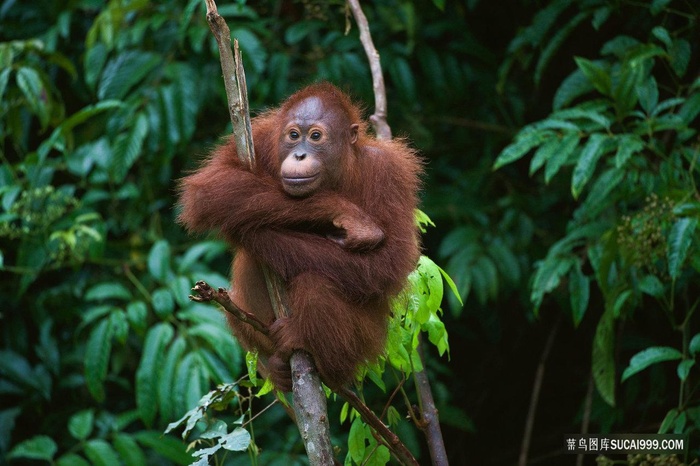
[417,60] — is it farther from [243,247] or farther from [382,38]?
[243,247]

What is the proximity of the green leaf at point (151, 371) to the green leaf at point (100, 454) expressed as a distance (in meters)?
0.27

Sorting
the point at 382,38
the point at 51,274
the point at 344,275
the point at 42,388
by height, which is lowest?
the point at 42,388

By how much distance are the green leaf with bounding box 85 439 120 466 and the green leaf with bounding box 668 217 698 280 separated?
2738mm

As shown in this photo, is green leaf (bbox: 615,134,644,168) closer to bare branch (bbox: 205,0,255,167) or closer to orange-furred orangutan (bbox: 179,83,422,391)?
orange-furred orangutan (bbox: 179,83,422,391)

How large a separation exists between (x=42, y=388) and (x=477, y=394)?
300 centimetres

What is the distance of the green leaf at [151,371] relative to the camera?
13.0 ft

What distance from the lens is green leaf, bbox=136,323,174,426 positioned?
156 inches

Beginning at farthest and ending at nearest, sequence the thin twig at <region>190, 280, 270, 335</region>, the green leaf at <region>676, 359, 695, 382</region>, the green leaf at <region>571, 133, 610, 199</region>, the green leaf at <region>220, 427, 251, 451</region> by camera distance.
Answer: the green leaf at <region>571, 133, 610, 199</region> → the green leaf at <region>676, 359, 695, 382</region> → the green leaf at <region>220, 427, 251, 451</region> → the thin twig at <region>190, 280, 270, 335</region>

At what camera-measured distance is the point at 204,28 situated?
4652 millimetres

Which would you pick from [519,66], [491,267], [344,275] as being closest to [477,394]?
[491,267]

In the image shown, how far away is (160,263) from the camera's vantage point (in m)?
4.30

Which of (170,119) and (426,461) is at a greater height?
(170,119)

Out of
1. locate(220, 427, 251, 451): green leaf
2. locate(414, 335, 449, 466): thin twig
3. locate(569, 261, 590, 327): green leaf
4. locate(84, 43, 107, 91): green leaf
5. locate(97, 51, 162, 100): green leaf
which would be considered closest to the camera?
locate(220, 427, 251, 451): green leaf

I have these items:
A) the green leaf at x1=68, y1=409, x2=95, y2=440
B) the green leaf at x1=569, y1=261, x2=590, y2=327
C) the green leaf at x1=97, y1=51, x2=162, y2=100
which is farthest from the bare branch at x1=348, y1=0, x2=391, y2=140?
the green leaf at x1=68, y1=409, x2=95, y2=440
